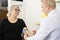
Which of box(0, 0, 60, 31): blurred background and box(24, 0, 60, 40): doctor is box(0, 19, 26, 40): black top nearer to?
box(0, 0, 60, 31): blurred background

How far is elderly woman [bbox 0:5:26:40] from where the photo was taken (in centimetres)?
309

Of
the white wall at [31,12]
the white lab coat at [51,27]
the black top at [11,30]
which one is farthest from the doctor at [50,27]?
the white wall at [31,12]

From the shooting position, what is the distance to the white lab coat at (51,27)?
1.83m

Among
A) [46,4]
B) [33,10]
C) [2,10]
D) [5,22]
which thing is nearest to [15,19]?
[5,22]

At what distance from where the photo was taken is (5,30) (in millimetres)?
3131

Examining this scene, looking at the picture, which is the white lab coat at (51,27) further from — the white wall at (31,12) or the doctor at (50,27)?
the white wall at (31,12)

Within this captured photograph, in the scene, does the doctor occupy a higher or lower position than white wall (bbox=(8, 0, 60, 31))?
higher

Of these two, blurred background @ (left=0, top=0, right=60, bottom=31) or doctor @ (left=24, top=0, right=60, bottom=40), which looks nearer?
doctor @ (left=24, top=0, right=60, bottom=40)

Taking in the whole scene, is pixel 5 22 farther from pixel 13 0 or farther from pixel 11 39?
pixel 13 0

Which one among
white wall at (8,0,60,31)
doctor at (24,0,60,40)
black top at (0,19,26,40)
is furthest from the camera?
white wall at (8,0,60,31)

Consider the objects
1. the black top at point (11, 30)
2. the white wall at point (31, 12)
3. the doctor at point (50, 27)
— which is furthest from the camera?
the white wall at point (31, 12)

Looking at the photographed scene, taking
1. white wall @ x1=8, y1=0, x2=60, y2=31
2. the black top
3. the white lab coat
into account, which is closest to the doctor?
the white lab coat

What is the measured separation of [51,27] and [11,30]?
1.39 m

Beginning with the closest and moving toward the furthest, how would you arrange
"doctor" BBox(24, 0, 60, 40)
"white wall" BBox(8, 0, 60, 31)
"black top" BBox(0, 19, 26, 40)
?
"doctor" BBox(24, 0, 60, 40) < "black top" BBox(0, 19, 26, 40) < "white wall" BBox(8, 0, 60, 31)
